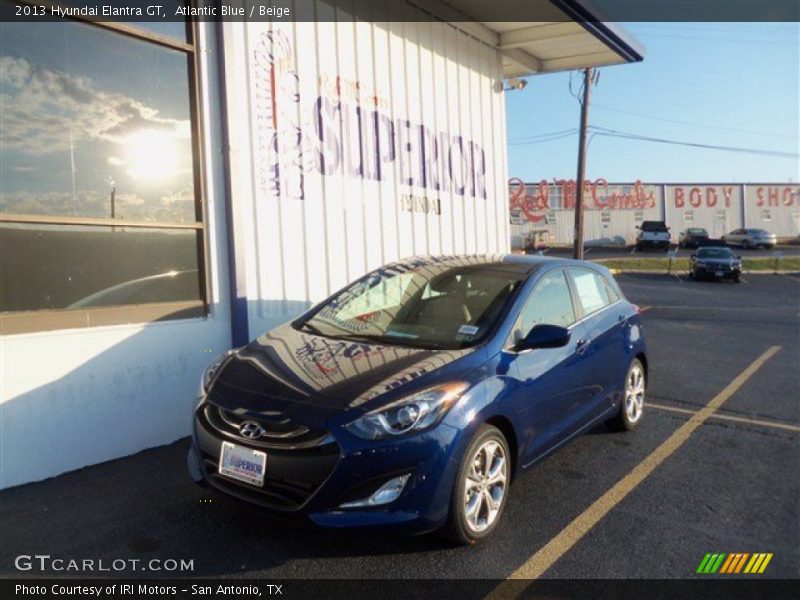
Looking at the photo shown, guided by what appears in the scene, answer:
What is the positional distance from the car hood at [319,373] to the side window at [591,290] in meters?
1.61

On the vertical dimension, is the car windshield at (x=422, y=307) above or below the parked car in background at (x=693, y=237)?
below

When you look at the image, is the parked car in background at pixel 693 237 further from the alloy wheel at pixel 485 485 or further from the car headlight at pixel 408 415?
the car headlight at pixel 408 415

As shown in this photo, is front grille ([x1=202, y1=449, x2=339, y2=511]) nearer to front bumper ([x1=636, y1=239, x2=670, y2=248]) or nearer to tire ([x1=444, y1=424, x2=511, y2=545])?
tire ([x1=444, y1=424, x2=511, y2=545])

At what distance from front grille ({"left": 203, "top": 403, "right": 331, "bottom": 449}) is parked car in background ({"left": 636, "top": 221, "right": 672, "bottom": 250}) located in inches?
1627

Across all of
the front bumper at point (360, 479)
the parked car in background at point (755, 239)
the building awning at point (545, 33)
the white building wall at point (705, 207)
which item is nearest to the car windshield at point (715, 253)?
the building awning at point (545, 33)

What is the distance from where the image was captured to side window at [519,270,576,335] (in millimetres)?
3958

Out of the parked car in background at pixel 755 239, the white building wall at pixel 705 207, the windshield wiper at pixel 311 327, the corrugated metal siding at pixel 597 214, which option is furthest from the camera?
the white building wall at pixel 705 207

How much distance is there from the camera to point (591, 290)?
4.94m

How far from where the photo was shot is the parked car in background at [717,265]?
2462 cm

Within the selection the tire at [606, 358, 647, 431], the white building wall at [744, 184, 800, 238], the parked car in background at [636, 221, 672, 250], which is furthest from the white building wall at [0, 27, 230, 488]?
the white building wall at [744, 184, 800, 238]

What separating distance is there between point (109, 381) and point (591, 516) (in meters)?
3.54

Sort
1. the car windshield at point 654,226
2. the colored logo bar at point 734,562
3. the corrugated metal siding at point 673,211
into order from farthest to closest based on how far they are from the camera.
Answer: the corrugated metal siding at point 673,211
the car windshield at point 654,226
the colored logo bar at point 734,562

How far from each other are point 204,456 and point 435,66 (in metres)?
6.50

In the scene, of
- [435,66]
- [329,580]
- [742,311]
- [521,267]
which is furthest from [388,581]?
[742,311]
